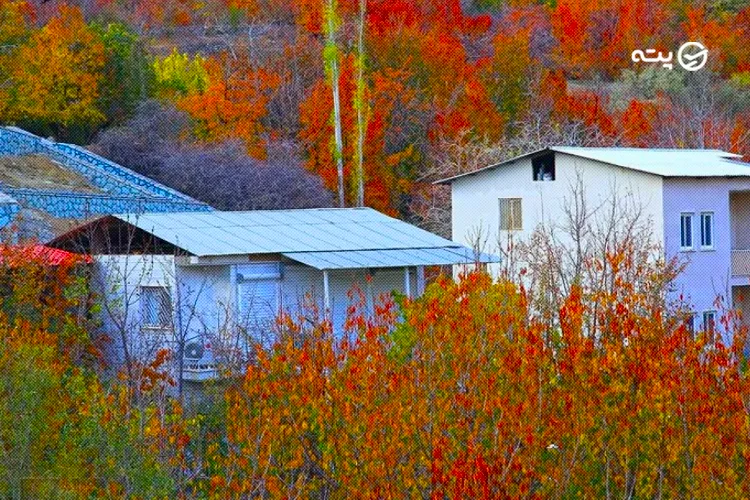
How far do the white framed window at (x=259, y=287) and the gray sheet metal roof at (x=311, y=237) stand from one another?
374 millimetres

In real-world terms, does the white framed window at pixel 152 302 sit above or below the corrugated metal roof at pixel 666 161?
below

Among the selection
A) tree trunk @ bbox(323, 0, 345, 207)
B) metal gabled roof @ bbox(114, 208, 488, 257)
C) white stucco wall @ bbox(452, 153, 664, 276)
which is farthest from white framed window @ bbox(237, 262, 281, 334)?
tree trunk @ bbox(323, 0, 345, 207)

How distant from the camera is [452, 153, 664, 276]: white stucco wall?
36.5 metres

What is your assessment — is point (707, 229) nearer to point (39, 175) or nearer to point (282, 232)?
point (282, 232)

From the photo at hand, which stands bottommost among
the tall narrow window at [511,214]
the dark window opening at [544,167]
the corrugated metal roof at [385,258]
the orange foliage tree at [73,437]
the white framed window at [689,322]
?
the orange foliage tree at [73,437]

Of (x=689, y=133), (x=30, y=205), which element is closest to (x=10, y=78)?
(x=30, y=205)

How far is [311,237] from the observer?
29.8 m

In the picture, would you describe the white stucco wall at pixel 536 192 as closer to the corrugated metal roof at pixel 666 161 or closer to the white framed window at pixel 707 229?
the corrugated metal roof at pixel 666 161

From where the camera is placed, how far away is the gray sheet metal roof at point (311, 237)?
28.2 m

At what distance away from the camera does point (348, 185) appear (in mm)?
50188

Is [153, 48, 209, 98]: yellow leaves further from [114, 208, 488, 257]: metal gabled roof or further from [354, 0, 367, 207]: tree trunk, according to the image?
[114, 208, 488, 257]: metal gabled roof

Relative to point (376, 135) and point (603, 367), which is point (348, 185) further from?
point (603, 367)

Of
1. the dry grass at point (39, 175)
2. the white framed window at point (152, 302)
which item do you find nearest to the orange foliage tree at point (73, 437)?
the white framed window at point (152, 302)

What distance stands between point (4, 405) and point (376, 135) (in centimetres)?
3878
